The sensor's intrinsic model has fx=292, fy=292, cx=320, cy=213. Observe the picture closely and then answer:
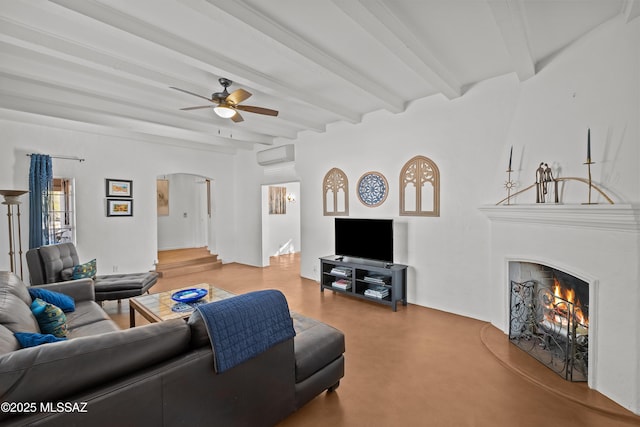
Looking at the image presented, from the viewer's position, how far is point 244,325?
1.61 meters

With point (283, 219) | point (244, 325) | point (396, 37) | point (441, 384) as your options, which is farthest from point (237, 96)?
point (283, 219)

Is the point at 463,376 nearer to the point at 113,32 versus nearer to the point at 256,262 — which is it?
the point at 113,32

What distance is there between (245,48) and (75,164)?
4.29 meters

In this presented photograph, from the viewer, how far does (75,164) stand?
503 centimetres

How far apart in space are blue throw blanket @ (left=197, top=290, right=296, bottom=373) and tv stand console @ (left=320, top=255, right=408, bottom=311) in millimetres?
2421

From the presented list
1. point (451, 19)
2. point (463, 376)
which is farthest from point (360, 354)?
point (451, 19)

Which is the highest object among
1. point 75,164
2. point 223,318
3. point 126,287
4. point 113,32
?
point 113,32

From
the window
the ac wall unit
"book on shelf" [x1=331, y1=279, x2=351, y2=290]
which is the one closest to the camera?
"book on shelf" [x1=331, y1=279, x2=351, y2=290]

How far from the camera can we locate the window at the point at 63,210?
4902 millimetres

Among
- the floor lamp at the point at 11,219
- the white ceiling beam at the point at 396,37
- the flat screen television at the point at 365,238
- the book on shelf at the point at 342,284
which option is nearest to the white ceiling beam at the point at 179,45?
the white ceiling beam at the point at 396,37

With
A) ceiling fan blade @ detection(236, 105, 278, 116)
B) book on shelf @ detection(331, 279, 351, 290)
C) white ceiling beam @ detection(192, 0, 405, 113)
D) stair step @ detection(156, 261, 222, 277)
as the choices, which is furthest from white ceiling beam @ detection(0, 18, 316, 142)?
stair step @ detection(156, 261, 222, 277)

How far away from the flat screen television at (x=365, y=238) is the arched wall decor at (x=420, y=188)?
15.5 inches

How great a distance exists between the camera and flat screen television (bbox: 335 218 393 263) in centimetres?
411

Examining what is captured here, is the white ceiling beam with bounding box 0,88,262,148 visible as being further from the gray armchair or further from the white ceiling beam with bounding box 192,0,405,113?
the white ceiling beam with bounding box 192,0,405,113
